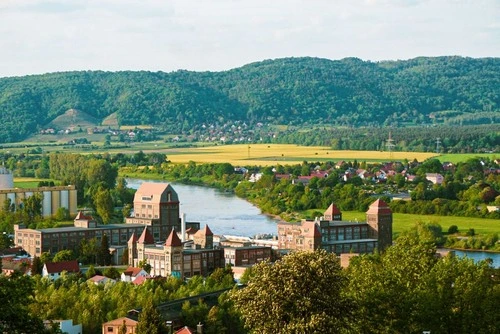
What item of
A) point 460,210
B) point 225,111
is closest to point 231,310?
point 460,210

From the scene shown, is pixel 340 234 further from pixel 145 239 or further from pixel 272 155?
pixel 272 155

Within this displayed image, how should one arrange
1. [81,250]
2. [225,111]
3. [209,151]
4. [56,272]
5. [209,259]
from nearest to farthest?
[56,272], [209,259], [81,250], [209,151], [225,111]

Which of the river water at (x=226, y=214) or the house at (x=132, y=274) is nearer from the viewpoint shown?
the house at (x=132, y=274)

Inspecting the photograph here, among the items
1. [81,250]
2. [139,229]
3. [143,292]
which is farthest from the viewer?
[139,229]

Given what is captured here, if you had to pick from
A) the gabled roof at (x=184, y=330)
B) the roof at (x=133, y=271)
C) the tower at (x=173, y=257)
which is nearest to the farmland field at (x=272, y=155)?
the tower at (x=173, y=257)

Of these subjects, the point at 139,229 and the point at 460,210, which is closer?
the point at 139,229

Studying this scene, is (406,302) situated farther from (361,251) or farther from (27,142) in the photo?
(27,142)

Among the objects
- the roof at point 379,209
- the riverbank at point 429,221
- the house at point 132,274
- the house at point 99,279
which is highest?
the roof at point 379,209

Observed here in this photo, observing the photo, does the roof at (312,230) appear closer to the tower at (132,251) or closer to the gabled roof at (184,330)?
the tower at (132,251)
